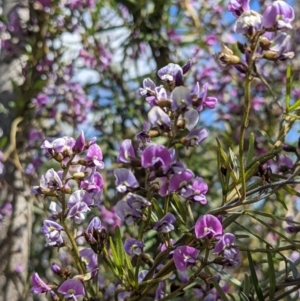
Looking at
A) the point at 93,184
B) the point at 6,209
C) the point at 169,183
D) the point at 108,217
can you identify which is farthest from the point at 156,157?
the point at 108,217

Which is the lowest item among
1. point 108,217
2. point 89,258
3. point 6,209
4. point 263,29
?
point 108,217

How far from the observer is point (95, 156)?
58cm

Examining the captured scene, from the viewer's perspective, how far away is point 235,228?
1.44 meters

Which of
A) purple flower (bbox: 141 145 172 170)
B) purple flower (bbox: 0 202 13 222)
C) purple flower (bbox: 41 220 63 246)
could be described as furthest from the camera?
purple flower (bbox: 0 202 13 222)

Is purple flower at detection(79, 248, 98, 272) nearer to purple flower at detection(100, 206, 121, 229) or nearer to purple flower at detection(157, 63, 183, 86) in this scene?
purple flower at detection(157, 63, 183, 86)

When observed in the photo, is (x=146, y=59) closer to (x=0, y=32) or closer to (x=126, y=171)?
(x=0, y=32)

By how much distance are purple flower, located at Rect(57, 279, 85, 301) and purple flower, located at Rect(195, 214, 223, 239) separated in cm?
14

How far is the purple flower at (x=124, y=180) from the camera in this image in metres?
0.48

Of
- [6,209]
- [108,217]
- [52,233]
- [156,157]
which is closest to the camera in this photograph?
[156,157]

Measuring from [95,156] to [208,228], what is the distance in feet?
0.48

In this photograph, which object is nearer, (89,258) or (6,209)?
(89,258)

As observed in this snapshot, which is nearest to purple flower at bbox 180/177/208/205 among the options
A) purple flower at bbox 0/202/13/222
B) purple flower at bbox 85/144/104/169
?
purple flower at bbox 85/144/104/169

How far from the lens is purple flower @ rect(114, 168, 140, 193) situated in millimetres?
482

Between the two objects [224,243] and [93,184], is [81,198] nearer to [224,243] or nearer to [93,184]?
[93,184]
